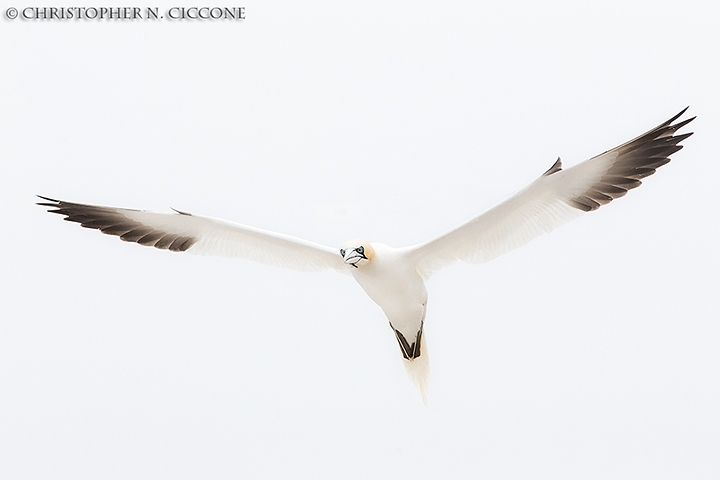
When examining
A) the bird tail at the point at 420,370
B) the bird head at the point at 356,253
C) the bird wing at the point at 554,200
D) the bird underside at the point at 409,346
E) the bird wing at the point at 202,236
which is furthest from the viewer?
the bird tail at the point at 420,370

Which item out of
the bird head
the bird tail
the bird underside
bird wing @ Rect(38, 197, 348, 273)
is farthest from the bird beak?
the bird tail

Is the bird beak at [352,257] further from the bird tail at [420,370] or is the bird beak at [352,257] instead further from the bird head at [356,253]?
the bird tail at [420,370]

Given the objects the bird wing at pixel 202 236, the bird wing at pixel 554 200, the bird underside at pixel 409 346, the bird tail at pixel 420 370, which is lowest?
the bird tail at pixel 420 370

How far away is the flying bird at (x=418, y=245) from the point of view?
8484mm

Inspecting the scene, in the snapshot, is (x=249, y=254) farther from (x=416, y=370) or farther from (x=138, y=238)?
(x=416, y=370)

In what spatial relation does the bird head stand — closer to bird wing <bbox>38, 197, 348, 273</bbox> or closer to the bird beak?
the bird beak

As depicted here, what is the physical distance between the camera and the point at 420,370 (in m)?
10.2

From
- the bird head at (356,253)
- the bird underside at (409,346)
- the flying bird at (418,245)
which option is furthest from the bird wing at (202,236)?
the bird underside at (409,346)

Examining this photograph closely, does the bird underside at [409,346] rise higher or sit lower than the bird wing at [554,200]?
lower

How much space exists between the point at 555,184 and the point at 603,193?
1.27ft

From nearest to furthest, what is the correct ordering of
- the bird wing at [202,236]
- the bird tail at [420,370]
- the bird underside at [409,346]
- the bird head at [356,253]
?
1. the bird head at [356,253]
2. the bird wing at [202,236]
3. the bird underside at [409,346]
4. the bird tail at [420,370]

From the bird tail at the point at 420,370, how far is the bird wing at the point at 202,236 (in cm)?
113

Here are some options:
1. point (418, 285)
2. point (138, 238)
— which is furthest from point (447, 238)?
point (138, 238)

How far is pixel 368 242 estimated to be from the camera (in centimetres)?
917
